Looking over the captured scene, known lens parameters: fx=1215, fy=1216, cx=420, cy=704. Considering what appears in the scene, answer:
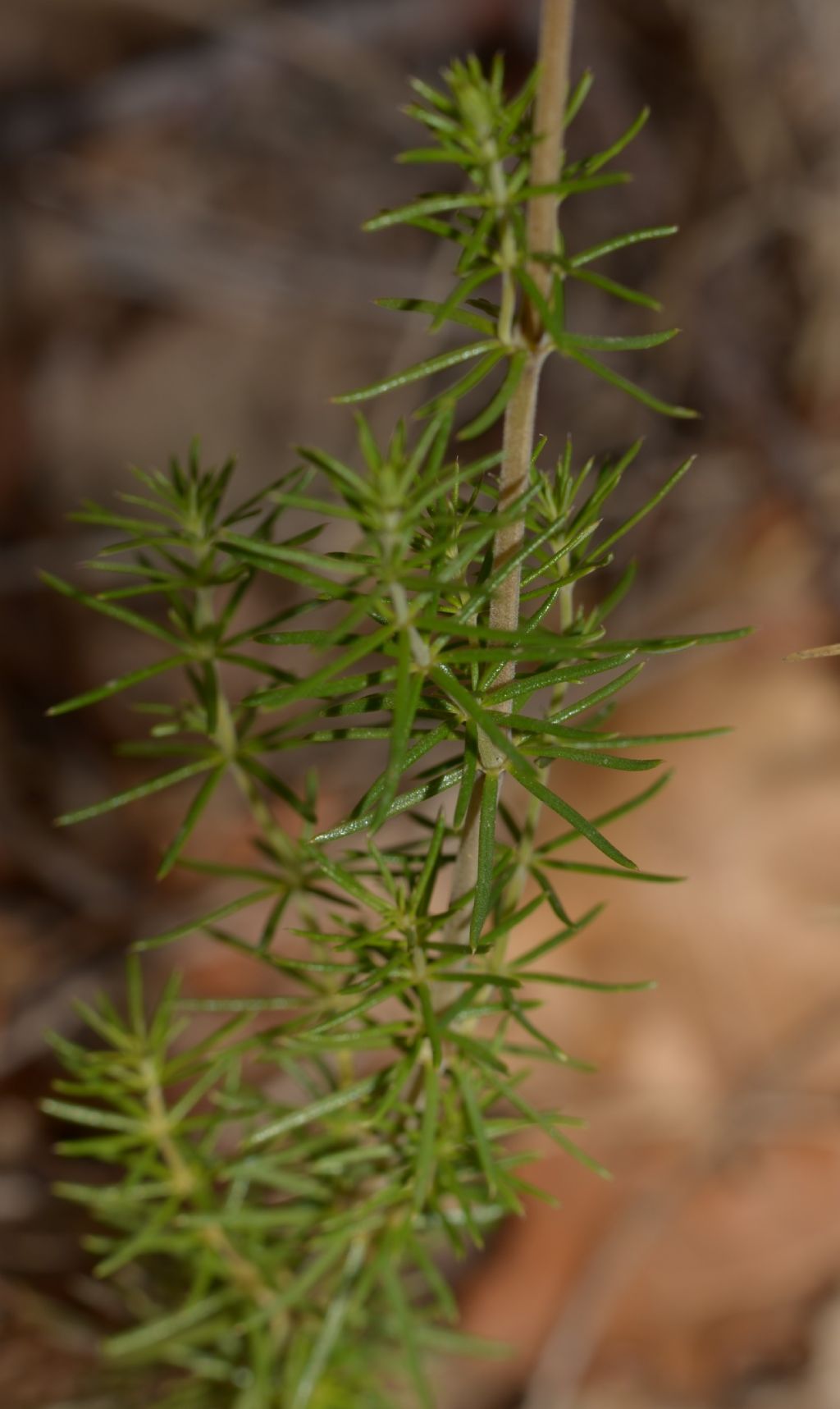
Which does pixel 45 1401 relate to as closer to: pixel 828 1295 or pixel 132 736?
pixel 828 1295

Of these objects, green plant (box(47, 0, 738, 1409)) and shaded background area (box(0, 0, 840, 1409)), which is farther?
shaded background area (box(0, 0, 840, 1409))

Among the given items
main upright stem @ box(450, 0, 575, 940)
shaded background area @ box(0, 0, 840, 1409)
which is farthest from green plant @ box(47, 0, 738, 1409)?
shaded background area @ box(0, 0, 840, 1409)

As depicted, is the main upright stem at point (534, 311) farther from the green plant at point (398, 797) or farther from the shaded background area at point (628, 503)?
the shaded background area at point (628, 503)

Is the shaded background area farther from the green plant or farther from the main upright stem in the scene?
the main upright stem

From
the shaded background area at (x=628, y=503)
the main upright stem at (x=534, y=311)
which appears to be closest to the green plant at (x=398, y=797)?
the main upright stem at (x=534, y=311)

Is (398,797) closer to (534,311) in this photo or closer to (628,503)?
(534,311)

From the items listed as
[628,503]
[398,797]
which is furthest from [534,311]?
[628,503]

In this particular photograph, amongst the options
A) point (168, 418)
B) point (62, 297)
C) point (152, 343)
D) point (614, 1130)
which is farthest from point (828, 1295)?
point (62, 297)
